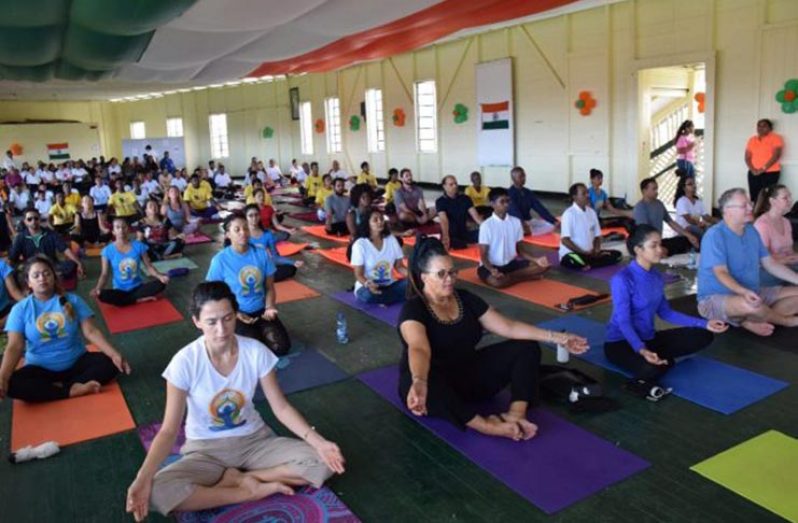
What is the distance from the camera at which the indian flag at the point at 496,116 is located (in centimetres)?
1412

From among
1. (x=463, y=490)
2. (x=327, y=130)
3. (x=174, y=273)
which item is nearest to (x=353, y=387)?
(x=463, y=490)

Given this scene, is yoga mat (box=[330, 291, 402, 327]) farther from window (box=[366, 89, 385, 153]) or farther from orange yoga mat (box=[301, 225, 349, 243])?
window (box=[366, 89, 385, 153])

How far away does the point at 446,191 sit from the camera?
868 cm

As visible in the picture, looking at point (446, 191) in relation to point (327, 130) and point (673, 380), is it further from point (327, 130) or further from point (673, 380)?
point (327, 130)

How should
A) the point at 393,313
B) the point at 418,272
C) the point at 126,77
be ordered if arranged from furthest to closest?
the point at 126,77 < the point at 393,313 < the point at 418,272

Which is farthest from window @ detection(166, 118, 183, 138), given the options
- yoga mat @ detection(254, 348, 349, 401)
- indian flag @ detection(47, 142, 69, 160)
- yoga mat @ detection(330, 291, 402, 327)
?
yoga mat @ detection(254, 348, 349, 401)

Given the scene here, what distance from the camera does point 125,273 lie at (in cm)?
670

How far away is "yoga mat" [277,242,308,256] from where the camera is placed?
915cm

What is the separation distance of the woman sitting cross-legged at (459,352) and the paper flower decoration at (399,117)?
14103 mm

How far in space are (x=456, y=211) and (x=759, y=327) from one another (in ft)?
14.7

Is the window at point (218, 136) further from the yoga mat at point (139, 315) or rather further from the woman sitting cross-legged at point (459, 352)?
the woman sitting cross-legged at point (459, 352)

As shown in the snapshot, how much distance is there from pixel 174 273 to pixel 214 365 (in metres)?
5.50

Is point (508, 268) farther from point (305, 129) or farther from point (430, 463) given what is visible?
point (305, 129)

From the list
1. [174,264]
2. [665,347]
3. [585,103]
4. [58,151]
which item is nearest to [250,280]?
[665,347]
